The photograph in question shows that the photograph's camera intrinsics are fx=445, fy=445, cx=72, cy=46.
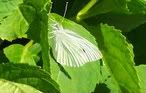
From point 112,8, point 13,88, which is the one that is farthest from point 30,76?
point 112,8

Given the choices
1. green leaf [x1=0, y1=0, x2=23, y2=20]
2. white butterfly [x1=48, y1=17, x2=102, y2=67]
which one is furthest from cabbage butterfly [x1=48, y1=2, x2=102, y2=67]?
green leaf [x1=0, y1=0, x2=23, y2=20]

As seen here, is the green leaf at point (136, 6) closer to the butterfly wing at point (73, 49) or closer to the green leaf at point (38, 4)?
the butterfly wing at point (73, 49)

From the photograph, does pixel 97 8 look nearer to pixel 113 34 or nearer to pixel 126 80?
pixel 113 34

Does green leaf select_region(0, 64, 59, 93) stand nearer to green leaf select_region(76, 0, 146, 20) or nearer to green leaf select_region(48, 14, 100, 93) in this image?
green leaf select_region(48, 14, 100, 93)

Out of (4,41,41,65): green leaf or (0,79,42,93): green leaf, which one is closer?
(0,79,42,93): green leaf

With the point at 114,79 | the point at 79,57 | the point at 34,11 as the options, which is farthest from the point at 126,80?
the point at 34,11

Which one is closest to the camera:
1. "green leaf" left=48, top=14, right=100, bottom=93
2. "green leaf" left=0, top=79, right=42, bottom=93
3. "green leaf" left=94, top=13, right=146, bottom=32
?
"green leaf" left=0, top=79, right=42, bottom=93

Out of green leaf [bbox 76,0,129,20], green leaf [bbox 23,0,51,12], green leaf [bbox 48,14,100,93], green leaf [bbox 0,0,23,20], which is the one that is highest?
green leaf [bbox 23,0,51,12]

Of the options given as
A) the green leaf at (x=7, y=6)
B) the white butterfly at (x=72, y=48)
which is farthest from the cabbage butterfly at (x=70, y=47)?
the green leaf at (x=7, y=6)
